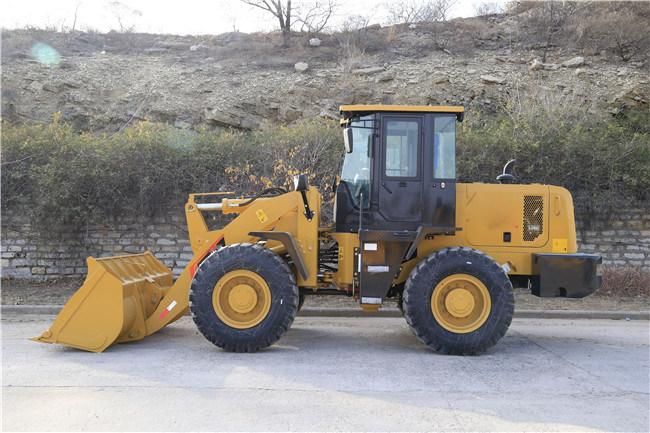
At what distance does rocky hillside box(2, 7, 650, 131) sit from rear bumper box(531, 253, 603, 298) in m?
9.58

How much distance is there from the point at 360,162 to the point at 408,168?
0.59m

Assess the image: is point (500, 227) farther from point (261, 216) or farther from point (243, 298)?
point (243, 298)

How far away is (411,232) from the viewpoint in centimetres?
666

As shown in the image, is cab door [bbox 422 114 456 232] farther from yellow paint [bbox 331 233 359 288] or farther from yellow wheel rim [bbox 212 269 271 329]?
yellow wheel rim [bbox 212 269 271 329]

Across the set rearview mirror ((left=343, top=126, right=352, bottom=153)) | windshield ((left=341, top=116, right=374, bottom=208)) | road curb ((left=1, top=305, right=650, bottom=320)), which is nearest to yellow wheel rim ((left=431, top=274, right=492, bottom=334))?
windshield ((left=341, top=116, right=374, bottom=208))

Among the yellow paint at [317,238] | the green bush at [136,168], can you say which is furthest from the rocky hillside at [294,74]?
the yellow paint at [317,238]

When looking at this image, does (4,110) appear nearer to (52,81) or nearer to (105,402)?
(52,81)

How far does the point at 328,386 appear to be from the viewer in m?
5.20

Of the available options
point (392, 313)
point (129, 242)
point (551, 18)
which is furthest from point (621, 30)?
point (129, 242)

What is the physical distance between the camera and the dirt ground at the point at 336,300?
388 inches

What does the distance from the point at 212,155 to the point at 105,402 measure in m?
7.65

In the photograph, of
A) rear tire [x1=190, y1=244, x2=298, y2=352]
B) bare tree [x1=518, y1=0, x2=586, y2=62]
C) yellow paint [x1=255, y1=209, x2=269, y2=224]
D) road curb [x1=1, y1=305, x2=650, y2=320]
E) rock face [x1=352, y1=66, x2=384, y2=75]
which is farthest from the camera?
bare tree [x1=518, y1=0, x2=586, y2=62]

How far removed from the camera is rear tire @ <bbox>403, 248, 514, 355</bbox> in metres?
6.38

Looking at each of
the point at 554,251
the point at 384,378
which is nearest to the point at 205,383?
the point at 384,378
